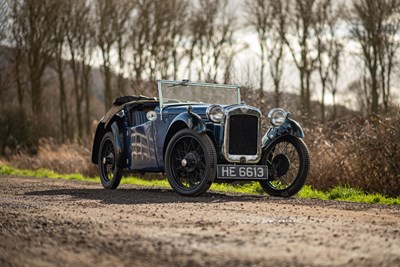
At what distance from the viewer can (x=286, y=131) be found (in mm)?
11164

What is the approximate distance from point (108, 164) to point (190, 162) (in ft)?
10.5

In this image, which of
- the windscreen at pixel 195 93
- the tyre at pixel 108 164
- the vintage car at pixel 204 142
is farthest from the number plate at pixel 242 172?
the tyre at pixel 108 164

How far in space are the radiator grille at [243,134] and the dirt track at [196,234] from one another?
5.03ft

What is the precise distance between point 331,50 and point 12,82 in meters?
15.8

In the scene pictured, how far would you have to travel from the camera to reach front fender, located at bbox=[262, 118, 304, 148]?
11.1 m

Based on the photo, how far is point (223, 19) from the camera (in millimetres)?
36531

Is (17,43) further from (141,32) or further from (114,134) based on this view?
(114,134)

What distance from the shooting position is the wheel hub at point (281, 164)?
11.2 meters

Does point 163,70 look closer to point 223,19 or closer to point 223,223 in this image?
point 223,19

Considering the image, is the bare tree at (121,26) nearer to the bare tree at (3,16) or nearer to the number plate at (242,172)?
the bare tree at (3,16)

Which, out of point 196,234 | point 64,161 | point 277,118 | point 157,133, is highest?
point 277,118

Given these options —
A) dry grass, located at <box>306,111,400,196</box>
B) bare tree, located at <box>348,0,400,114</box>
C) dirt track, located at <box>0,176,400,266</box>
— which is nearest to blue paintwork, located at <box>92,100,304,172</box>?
dirt track, located at <box>0,176,400,266</box>

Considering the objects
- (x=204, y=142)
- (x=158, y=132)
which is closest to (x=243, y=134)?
(x=204, y=142)

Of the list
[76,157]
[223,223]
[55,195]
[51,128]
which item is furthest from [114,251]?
[51,128]
